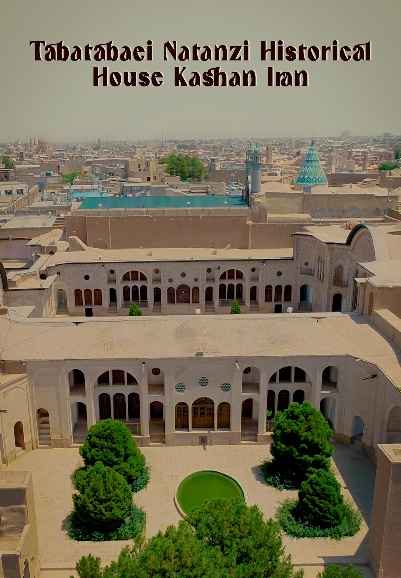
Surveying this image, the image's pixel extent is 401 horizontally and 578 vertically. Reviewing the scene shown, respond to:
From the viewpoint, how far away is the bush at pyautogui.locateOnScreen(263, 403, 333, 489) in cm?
2111

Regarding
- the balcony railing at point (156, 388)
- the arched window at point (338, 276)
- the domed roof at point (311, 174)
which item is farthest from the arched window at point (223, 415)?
the domed roof at point (311, 174)

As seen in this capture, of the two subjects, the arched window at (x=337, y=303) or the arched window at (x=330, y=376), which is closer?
the arched window at (x=330, y=376)

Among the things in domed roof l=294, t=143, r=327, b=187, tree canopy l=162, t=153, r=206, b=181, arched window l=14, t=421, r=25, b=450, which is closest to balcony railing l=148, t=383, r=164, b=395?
arched window l=14, t=421, r=25, b=450

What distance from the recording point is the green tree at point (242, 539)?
579 inches

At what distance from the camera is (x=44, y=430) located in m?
24.6

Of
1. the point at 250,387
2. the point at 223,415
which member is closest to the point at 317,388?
the point at 250,387

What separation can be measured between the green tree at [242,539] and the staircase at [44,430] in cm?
1041

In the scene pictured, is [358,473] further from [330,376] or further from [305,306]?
[305,306]

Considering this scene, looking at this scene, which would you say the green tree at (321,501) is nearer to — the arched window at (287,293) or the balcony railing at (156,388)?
the balcony railing at (156,388)

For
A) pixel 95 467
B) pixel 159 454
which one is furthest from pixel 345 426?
pixel 95 467

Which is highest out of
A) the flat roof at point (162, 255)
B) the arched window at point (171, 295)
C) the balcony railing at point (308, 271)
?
the flat roof at point (162, 255)

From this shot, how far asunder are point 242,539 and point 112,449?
7181mm

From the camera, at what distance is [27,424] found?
23688mm

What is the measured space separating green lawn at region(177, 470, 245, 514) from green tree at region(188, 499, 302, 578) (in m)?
4.68
